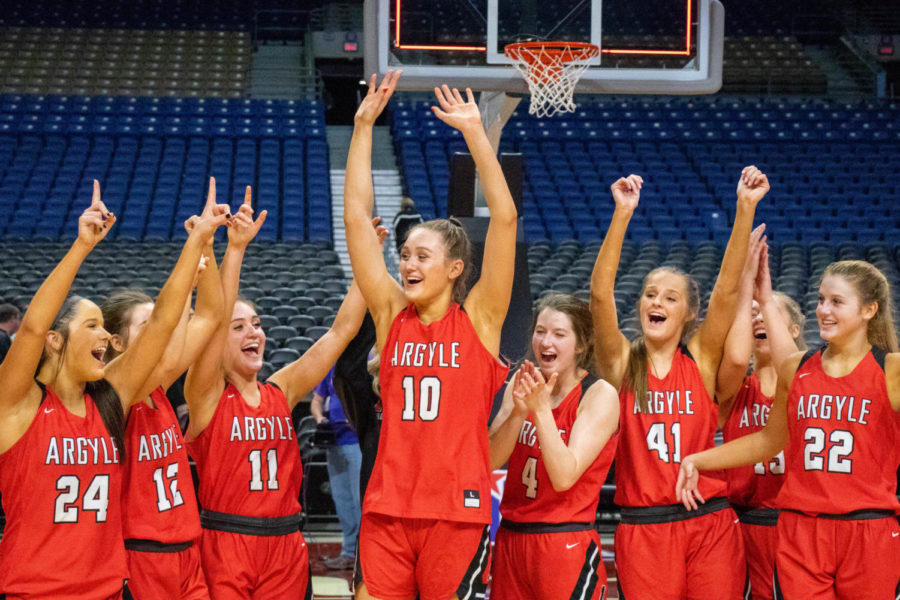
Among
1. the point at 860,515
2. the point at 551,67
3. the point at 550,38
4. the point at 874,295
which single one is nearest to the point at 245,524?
the point at 860,515

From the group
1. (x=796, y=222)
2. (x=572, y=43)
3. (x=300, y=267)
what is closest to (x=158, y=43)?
(x=300, y=267)

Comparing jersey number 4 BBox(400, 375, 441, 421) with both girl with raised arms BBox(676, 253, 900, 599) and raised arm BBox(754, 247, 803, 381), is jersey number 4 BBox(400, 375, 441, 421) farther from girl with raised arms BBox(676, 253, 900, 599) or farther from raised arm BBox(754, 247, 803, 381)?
raised arm BBox(754, 247, 803, 381)

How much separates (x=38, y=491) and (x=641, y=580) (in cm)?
203

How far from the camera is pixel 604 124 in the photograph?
1792 cm

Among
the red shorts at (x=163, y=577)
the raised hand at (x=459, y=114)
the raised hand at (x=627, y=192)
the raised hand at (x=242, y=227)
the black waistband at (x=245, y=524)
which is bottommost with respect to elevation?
the red shorts at (x=163, y=577)

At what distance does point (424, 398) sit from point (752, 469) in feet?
5.77

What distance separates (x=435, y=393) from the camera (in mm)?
3035

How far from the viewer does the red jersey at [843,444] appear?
3.41 m

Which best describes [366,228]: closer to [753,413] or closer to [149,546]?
[149,546]

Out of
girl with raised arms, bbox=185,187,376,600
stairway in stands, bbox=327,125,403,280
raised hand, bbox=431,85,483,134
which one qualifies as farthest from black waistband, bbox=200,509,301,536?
stairway in stands, bbox=327,125,403,280

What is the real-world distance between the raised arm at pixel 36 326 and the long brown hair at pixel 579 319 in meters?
1.58

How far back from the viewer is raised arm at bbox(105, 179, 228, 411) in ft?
10.5

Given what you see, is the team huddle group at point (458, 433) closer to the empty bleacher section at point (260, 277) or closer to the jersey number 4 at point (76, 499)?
the jersey number 4 at point (76, 499)

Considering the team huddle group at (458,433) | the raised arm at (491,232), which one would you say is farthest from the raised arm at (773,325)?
the raised arm at (491,232)
